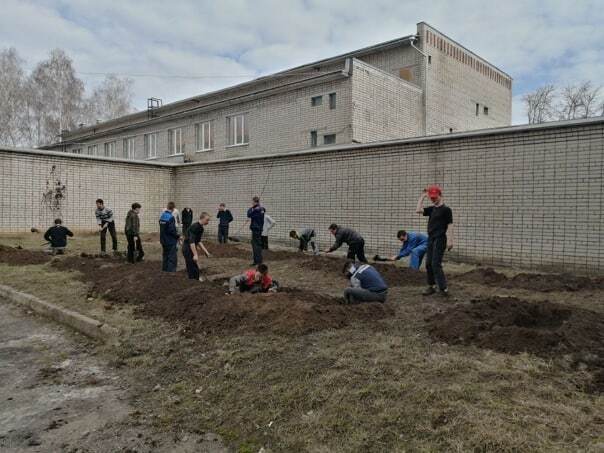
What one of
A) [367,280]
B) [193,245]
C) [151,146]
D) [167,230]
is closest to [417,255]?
[367,280]

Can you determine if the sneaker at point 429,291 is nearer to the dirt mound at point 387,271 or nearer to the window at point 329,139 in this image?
the dirt mound at point 387,271

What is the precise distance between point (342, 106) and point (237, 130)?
6.60 metres

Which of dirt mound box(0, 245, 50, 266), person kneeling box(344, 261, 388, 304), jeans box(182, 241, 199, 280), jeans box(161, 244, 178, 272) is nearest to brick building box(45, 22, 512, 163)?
dirt mound box(0, 245, 50, 266)

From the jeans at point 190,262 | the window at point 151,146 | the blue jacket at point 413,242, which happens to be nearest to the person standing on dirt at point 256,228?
the jeans at point 190,262

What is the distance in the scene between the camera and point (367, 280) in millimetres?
6953

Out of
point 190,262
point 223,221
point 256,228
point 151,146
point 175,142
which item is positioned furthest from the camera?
point 151,146

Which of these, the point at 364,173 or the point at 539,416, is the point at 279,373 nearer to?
the point at 539,416

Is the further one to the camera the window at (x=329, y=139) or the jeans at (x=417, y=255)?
the window at (x=329, y=139)

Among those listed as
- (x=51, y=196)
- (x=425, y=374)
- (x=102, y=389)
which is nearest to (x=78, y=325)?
(x=102, y=389)

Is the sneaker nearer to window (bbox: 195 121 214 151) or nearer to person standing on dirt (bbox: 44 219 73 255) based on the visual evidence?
person standing on dirt (bbox: 44 219 73 255)

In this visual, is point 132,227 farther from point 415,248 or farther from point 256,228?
point 415,248

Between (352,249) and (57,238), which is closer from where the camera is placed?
(352,249)

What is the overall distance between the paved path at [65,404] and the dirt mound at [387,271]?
5414 millimetres

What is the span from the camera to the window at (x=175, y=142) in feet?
89.6
